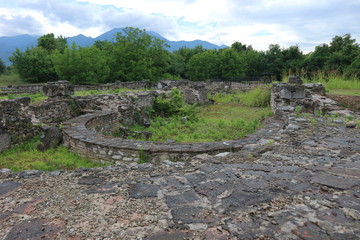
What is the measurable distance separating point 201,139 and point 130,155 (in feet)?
10.3

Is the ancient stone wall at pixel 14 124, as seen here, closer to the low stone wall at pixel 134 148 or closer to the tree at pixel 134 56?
the low stone wall at pixel 134 148

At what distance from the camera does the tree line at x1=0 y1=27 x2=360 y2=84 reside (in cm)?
2600

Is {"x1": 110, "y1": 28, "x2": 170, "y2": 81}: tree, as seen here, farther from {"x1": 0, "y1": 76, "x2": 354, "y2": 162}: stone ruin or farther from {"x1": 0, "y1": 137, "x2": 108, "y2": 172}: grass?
{"x1": 0, "y1": 137, "x2": 108, "y2": 172}: grass

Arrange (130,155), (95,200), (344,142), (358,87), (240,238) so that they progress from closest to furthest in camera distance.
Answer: (240,238)
(95,200)
(344,142)
(130,155)
(358,87)

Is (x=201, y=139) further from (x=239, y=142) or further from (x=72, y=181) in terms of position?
(x=72, y=181)

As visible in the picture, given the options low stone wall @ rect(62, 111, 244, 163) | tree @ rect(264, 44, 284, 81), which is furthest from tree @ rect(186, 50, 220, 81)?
low stone wall @ rect(62, 111, 244, 163)

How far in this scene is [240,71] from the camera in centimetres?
4103

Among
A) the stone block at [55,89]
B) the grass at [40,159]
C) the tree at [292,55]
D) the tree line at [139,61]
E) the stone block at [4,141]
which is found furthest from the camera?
the tree at [292,55]

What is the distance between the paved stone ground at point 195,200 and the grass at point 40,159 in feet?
7.13

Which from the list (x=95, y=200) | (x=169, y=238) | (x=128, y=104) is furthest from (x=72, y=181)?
(x=128, y=104)

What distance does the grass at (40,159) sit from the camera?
556 centimetres

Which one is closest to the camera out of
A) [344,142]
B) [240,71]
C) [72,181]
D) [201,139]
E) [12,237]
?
[12,237]

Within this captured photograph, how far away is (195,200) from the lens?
8.29ft

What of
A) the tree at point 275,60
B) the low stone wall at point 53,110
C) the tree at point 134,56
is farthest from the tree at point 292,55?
the low stone wall at point 53,110
